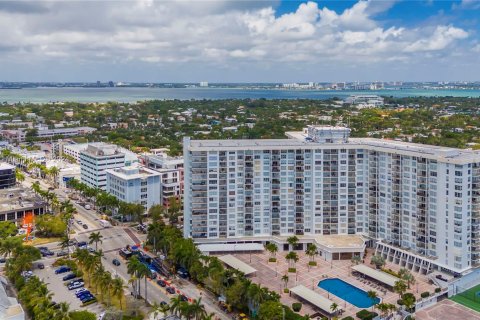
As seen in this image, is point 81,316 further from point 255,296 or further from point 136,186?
point 136,186

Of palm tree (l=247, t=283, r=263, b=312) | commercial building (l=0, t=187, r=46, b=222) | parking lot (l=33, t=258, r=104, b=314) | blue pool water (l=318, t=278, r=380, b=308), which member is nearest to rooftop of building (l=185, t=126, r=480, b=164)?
blue pool water (l=318, t=278, r=380, b=308)

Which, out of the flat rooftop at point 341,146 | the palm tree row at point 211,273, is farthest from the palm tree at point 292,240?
the flat rooftop at point 341,146

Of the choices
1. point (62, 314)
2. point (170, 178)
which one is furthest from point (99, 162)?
point (62, 314)

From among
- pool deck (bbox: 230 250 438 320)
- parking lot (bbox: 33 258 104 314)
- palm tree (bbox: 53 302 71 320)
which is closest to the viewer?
palm tree (bbox: 53 302 71 320)

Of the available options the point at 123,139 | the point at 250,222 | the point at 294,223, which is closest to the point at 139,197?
the point at 250,222

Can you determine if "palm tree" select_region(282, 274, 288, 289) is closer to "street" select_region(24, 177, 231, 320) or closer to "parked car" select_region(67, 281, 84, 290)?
"street" select_region(24, 177, 231, 320)

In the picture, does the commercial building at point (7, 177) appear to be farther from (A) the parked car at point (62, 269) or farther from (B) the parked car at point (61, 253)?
(A) the parked car at point (62, 269)
